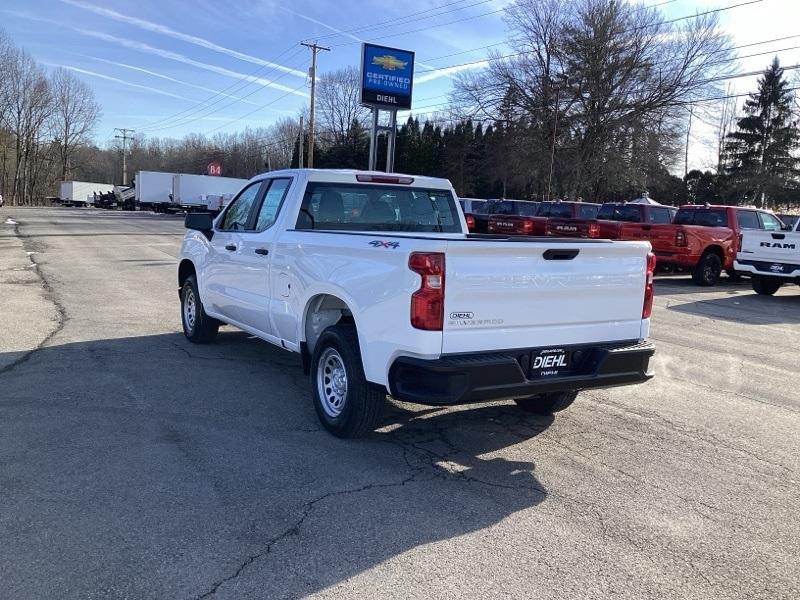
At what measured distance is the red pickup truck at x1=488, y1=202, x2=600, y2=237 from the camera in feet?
70.9

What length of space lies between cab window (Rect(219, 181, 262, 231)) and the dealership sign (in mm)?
20962

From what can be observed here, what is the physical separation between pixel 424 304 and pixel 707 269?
14.9m

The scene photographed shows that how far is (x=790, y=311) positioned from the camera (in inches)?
518

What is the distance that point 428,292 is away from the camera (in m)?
4.00

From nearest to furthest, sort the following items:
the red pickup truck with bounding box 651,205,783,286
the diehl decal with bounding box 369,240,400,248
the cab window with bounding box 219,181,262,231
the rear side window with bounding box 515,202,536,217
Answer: the diehl decal with bounding box 369,240,400,248, the cab window with bounding box 219,181,262,231, the red pickup truck with bounding box 651,205,783,286, the rear side window with bounding box 515,202,536,217

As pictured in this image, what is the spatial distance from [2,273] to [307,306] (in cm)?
1164

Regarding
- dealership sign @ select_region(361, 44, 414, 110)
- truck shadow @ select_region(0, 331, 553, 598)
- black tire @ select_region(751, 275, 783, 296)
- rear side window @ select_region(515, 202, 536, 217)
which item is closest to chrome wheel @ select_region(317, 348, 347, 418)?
truck shadow @ select_region(0, 331, 553, 598)

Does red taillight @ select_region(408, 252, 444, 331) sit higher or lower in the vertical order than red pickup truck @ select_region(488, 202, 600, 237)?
lower

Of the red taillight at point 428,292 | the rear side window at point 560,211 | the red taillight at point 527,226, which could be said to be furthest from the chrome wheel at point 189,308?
the rear side window at point 560,211

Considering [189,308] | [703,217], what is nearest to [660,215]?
[703,217]

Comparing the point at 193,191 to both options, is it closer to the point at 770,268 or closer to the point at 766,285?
the point at 766,285

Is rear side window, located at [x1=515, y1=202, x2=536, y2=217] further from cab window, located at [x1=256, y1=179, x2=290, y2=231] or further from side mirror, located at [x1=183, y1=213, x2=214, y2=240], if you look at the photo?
cab window, located at [x1=256, y1=179, x2=290, y2=231]

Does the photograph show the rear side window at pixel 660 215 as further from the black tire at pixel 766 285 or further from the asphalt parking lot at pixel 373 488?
the asphalt parking lot at pixel 373 488

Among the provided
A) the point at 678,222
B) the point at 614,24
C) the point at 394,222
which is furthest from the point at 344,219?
the point at 614,24
